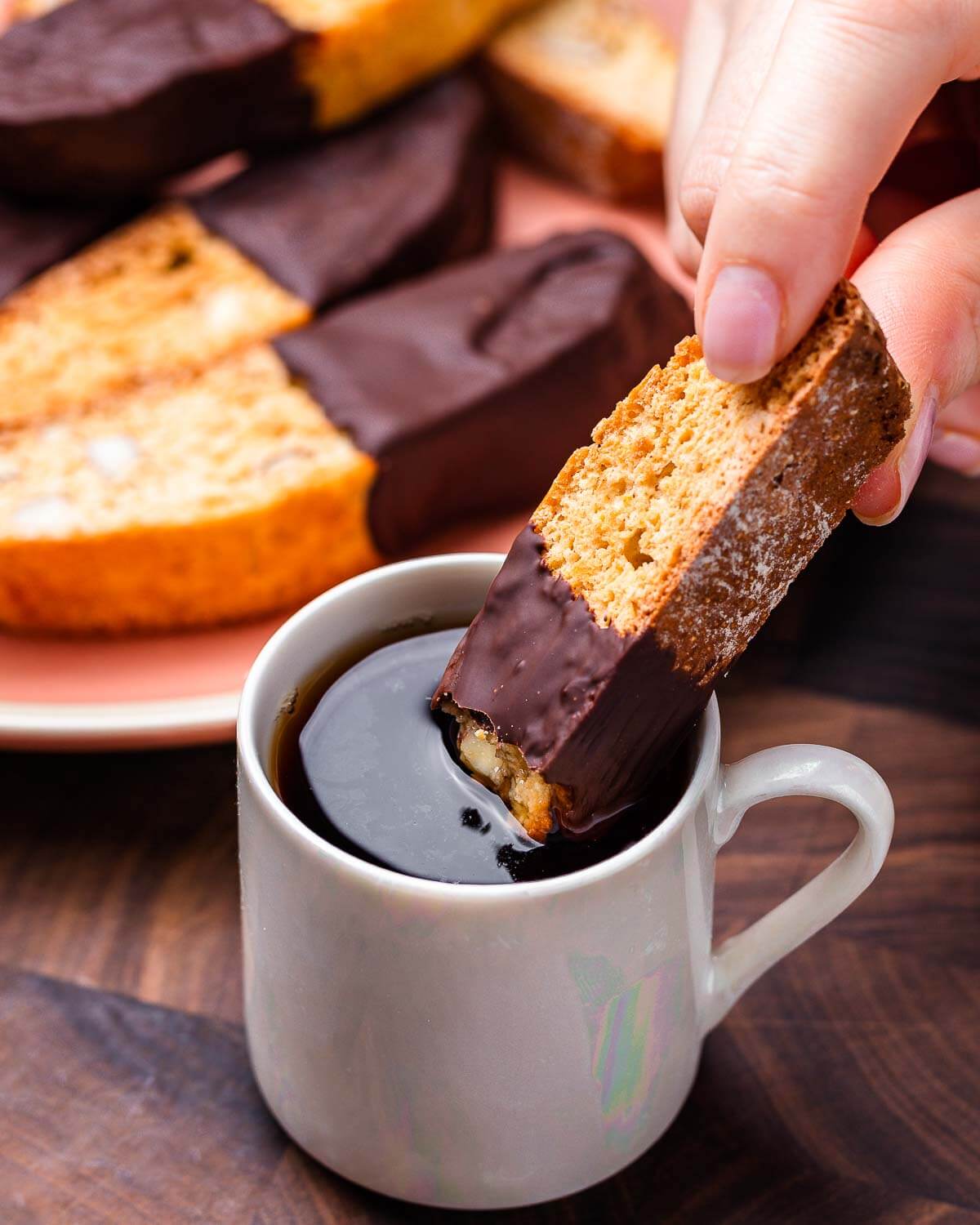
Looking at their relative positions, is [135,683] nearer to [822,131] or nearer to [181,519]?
[181,519]

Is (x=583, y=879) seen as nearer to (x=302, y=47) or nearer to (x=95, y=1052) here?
(x=95, y=1052)

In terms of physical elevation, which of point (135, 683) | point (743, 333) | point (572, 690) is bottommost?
point (135, 683)

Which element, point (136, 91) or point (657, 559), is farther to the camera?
point (136, 91)

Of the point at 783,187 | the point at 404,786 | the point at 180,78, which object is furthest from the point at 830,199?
the point at 180,78

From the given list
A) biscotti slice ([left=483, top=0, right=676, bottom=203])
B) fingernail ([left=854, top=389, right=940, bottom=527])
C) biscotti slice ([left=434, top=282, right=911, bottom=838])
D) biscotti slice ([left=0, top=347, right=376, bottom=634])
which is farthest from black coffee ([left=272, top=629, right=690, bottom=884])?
biscotti slice ([left=483, top=0, right=676, bottom=203])

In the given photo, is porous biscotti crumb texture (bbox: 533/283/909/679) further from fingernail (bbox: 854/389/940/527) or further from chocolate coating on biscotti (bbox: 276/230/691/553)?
chocolate coating on biscotti (bbox: 276/230/691/553)

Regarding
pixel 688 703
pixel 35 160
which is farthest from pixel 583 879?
pixel 35 160
